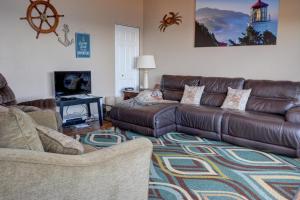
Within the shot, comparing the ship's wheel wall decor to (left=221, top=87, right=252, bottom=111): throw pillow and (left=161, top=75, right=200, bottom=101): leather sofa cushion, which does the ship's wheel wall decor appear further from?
(left=221, top=87, right=252, bottom=111): throw pillow

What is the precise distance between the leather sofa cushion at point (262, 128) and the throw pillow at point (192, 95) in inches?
35.8

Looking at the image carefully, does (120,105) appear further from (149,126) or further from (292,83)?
(292,83)

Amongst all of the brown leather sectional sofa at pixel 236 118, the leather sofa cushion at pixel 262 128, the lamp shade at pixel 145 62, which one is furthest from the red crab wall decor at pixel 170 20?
the leather sofa cushion at pixel 262 128

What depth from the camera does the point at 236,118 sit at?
3.52 metres

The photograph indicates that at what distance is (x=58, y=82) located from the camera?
4332 mm

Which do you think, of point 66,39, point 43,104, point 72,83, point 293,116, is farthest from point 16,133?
point 66,39

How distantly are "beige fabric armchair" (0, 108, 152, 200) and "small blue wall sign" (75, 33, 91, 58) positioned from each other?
372 centimetres

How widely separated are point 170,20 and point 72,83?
2.52 m

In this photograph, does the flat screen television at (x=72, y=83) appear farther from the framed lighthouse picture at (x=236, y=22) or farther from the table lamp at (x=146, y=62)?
the framed lighthouse picture at (x=236, y=22)

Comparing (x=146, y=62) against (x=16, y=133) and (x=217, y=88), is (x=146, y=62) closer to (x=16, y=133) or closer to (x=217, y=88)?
(x=217, y=88)

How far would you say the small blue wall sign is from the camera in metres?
4.80

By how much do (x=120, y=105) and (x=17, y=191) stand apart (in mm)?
3199

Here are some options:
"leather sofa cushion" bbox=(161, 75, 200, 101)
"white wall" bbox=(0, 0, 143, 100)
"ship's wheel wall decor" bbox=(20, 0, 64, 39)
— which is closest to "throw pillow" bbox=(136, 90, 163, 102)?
"leather sofa cushion" bbox=(161, 75, 200, 101)

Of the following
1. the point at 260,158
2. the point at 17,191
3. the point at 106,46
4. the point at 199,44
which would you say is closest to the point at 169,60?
the point at 199,44
